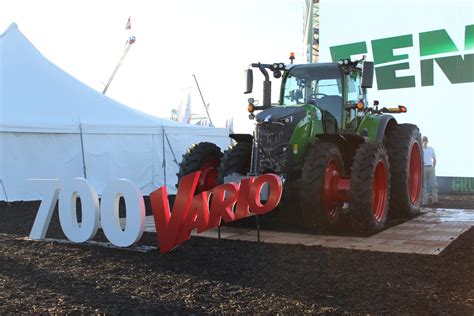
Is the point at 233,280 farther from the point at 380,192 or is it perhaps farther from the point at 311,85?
the point at 311,85

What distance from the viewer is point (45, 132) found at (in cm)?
1166

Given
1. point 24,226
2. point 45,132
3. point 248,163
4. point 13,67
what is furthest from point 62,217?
point 13,67

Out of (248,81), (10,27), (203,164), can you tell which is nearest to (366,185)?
(248,81)

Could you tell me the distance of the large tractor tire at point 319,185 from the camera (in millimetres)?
6441

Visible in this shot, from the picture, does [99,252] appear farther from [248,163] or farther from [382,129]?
[382,129]

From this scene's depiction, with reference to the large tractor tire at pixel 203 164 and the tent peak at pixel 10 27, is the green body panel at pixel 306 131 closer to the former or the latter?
the large tractor tire at pixel 203 164

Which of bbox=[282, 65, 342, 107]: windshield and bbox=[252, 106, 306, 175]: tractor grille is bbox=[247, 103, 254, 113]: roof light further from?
bbox=[252, 106, 306, 175]: tractor grille

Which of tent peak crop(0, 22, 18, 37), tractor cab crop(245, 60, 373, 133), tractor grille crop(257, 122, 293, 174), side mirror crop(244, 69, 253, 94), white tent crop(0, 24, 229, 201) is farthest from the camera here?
tent peak crop(0, 22, 18, 37)

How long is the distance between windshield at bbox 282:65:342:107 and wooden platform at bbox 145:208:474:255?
213 cm

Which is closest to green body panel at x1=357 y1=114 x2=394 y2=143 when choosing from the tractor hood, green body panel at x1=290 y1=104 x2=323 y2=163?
green body panel at x1=290 y1=104 x2=323 y2=163

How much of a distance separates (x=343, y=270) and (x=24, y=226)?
5.47 meters

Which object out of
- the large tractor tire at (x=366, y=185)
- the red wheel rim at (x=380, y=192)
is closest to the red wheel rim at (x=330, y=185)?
the large tractor tire at (x=366, y=185)

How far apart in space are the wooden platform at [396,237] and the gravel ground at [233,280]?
0.26m

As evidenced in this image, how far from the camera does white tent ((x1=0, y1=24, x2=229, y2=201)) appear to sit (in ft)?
37.5
